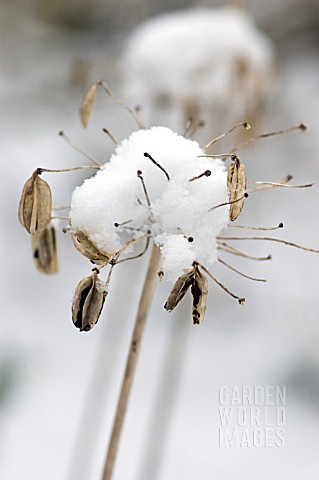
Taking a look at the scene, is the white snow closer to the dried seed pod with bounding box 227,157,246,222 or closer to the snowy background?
the dried seed pod with bounding box 227,157,246,222

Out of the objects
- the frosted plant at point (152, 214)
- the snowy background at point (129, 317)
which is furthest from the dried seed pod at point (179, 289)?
the snowy background at point (129, 317)

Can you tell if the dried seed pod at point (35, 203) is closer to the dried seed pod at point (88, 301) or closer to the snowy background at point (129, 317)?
the dried seed pod at point (88, 301)

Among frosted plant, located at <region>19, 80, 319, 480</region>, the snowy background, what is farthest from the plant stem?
the snowy background

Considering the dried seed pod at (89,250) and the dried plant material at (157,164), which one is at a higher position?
the dried plant material at (157,164)

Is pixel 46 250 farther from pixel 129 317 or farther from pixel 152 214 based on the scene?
pixel 129 317

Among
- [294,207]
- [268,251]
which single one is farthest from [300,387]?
[294,207]

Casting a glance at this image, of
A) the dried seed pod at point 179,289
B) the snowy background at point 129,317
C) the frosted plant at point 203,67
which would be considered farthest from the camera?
the snowy background at point 129,317

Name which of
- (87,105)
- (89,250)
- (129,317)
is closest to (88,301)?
(89,250)
